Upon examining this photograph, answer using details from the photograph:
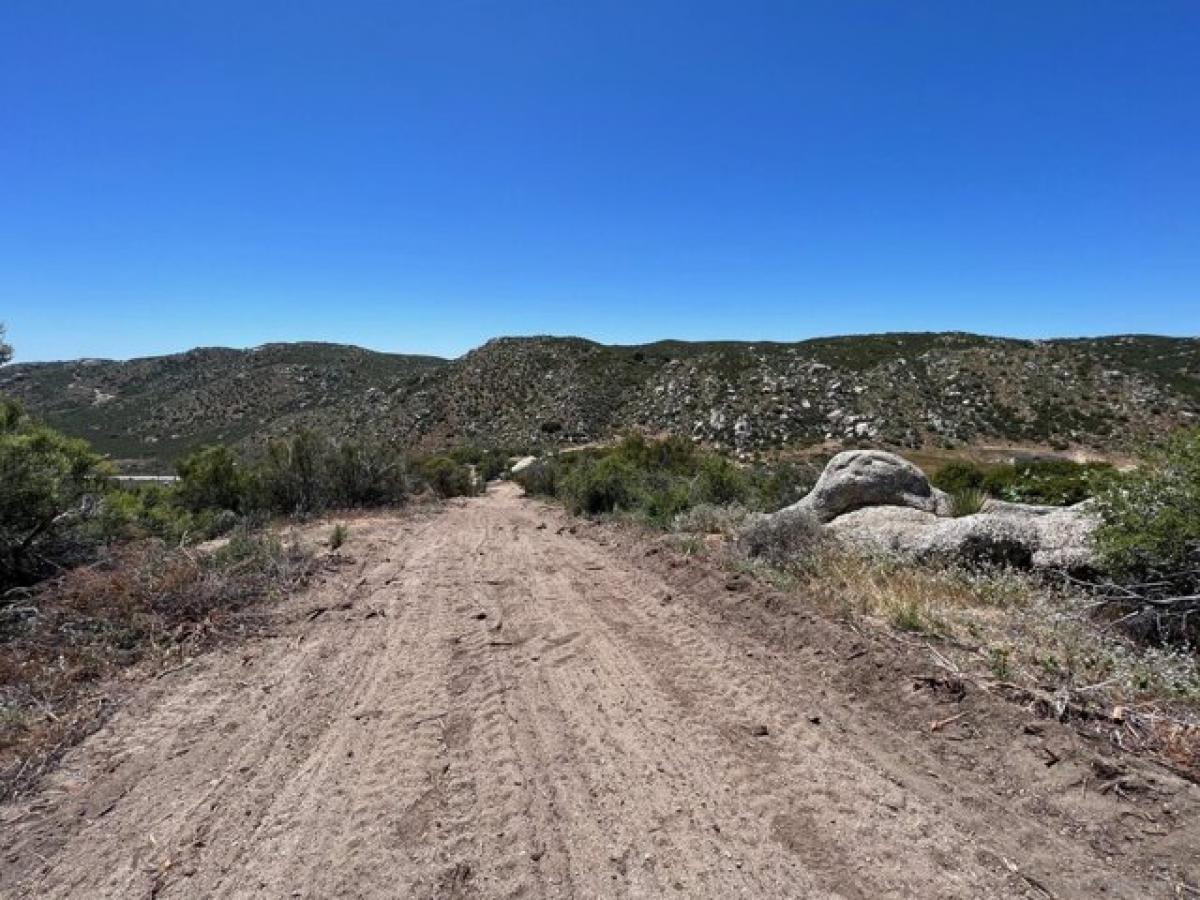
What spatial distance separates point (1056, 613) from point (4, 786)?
7.78m

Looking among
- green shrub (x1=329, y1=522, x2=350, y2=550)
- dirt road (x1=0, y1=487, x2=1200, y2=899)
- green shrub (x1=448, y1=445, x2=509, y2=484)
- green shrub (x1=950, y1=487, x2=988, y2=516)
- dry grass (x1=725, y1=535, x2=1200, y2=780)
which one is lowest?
green shrub (x1=448, y1=445, x2=509, y2=484)

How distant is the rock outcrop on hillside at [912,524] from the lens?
7016 mm

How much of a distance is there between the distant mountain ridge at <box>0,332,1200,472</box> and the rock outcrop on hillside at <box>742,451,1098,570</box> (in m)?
28.9

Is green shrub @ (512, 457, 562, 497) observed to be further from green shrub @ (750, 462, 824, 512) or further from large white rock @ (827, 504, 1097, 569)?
large white rock @ (827, 504, 1097, 569)

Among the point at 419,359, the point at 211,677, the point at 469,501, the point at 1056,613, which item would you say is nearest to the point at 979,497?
the point at 1056,613

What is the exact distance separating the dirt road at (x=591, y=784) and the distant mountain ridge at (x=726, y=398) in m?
33.0

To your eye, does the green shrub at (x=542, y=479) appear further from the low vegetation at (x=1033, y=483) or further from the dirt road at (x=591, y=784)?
the dirt road at (x=591, y=784)

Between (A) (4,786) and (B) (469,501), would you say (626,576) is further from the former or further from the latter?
(B) (469,501)

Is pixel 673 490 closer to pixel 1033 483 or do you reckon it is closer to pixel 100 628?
pixel 1033 483

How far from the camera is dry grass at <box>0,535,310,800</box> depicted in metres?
4.33

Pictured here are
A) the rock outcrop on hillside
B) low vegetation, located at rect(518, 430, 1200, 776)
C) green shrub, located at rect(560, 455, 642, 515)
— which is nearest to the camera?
low vegetation, located at rect(518, 430, 1200, 776)

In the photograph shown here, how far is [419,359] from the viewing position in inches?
3529

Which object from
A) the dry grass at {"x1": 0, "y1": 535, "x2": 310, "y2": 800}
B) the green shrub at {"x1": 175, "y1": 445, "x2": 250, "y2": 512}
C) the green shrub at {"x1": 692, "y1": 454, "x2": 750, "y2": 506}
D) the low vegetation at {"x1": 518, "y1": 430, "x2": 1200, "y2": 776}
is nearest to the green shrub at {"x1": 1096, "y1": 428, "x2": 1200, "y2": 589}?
the low vegetation at {"x1": 518, "y1": 430, "x2": 1200, "y2": 776}

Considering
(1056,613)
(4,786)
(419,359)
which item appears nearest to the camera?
(4,786)
